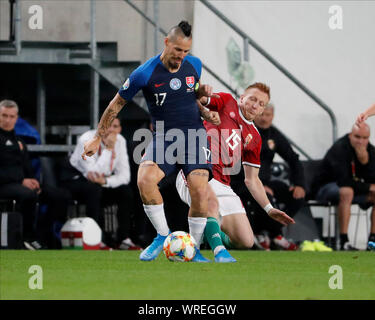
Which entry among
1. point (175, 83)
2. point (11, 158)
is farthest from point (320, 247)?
point (175, 83)

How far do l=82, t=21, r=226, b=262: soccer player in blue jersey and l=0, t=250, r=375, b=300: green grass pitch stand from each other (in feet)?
1.84

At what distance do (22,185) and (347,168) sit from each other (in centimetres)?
385

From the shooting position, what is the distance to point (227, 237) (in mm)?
8125

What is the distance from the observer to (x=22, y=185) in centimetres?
1062

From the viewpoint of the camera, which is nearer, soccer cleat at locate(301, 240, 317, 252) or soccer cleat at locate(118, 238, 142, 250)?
soccer cleat at locate(118, 238, 142, 250)

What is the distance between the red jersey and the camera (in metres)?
7.74

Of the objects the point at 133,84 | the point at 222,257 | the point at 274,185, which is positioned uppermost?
the point at 133,84

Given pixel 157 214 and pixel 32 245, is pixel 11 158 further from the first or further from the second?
pixel 157 214

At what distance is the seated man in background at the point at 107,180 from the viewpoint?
1096cm

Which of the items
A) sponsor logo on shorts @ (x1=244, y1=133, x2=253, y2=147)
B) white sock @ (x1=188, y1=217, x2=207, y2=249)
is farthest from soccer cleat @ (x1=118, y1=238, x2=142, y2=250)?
white sock @ (x1=188, y1=217, x2=207, y2=249)

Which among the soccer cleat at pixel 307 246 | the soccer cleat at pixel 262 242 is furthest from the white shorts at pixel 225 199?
the soccer cleat at pixel 307 246

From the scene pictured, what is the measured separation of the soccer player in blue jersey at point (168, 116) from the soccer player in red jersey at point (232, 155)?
0.85ft

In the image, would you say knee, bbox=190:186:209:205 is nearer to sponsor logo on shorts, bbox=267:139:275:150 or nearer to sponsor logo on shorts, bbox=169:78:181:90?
sponsor logo on shorts, bbox=169:78:181:90
